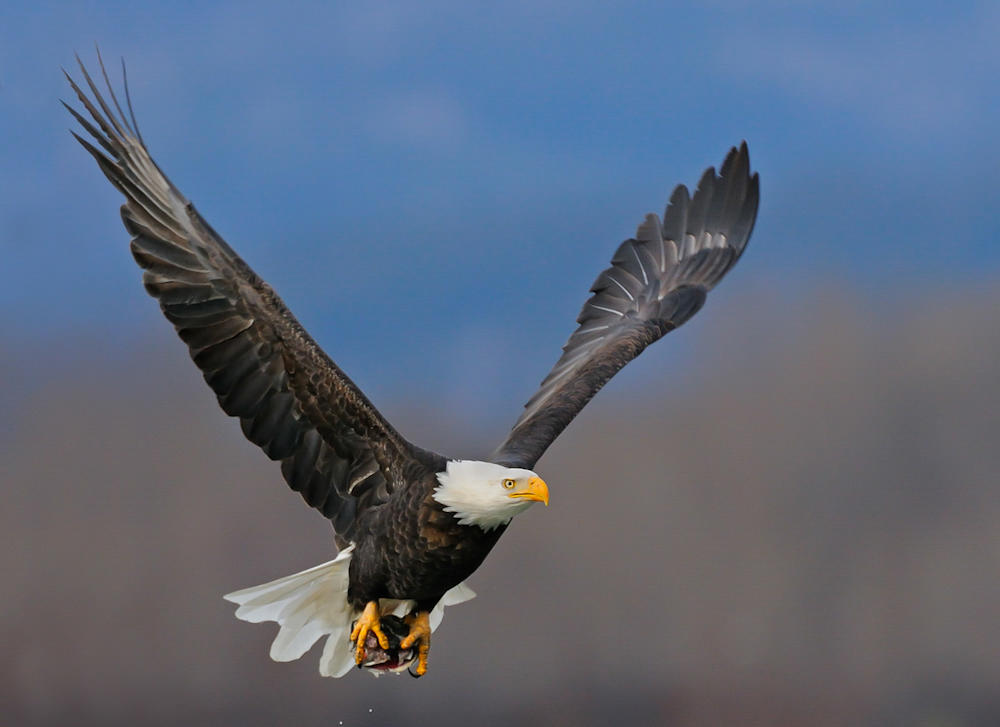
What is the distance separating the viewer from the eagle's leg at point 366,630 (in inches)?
281

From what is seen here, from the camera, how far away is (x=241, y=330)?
6.79 m

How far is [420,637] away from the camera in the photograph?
7328 mm

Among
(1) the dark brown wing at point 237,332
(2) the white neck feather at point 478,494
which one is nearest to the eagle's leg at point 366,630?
(1) the dark brown wing at point 237,332

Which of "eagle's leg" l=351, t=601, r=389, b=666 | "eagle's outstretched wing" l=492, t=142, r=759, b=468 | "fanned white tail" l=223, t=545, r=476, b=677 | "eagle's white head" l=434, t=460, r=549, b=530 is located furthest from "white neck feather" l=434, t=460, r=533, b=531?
"eagle's outstretched wing" l=492, t=142, r=759, b=468

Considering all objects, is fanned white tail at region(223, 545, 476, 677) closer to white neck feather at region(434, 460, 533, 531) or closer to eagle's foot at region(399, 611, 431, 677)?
eagle's foot at region(399, 611, 431, 677)

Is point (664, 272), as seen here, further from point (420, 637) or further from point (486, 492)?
point (486, 492)

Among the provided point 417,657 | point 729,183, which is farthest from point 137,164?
point 729,183

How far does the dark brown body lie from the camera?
6.63m

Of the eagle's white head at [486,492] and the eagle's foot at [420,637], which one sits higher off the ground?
the eagle's white head at [486,492]

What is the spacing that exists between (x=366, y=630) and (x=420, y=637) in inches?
12.3

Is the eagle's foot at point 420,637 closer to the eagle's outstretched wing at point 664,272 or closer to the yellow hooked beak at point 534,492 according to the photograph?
the yellow hooked beak at point 534,492

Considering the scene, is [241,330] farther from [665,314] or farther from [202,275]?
[665,314]

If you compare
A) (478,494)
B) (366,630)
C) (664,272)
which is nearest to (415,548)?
(478,494)

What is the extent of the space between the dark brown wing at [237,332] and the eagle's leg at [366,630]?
608mm
